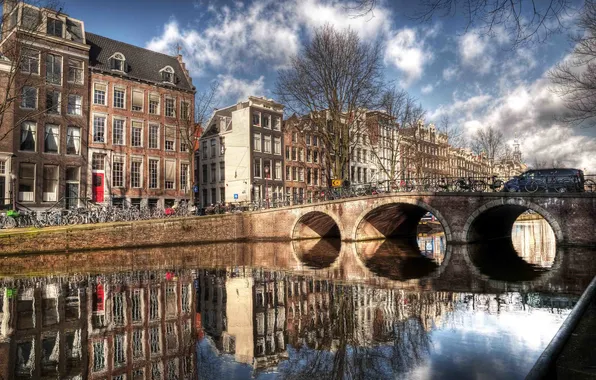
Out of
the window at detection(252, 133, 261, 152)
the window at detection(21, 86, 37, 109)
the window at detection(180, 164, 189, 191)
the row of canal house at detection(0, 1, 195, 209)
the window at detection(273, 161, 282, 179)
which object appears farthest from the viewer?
the window at detection(273, 161, 282, 179)

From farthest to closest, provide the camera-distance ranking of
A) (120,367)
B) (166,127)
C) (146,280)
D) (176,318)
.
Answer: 1. (166,127)
2. (146,280)
3. (176,318)
4. (120,367)

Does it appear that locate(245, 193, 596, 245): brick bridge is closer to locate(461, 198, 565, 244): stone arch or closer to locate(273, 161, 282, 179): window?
locate(461, 198, 565, 244): stone arch

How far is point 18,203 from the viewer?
87.7ft

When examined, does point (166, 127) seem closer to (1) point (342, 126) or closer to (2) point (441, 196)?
(1) point (342, 126)

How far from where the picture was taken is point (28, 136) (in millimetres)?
27906

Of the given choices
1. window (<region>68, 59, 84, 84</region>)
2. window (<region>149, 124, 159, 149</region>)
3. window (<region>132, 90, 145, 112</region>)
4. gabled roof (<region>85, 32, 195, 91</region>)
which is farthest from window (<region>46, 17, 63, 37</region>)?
window (<region>149, 124, 159, 149</region>)

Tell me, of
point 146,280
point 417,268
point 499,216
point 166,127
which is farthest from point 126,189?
point 499,216

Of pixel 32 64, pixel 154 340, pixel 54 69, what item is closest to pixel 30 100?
pixel 32 64

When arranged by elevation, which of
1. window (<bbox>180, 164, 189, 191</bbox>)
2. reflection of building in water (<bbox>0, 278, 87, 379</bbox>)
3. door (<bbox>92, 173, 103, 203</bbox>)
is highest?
window (<bbox>180, 164, 189, 191</bbox>)

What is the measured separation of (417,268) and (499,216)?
1564 centimetres

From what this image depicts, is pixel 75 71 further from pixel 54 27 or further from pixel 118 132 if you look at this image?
pixel 118 132

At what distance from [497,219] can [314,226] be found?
1278 centimetres

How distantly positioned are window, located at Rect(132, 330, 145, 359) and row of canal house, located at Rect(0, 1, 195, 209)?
21.5 m

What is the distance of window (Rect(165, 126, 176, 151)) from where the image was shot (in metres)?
35.7
